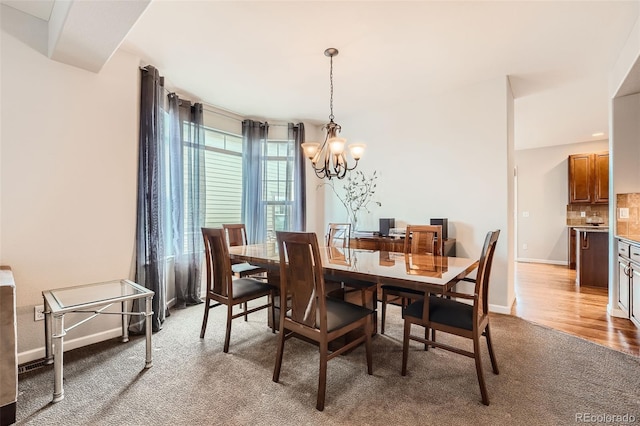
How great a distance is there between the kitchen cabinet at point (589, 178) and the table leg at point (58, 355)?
319 inches

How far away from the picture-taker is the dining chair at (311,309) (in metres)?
1.74

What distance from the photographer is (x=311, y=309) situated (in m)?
1.83

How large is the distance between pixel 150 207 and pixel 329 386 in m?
2.28

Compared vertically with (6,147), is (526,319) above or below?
below

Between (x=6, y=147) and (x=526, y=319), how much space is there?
4.87m

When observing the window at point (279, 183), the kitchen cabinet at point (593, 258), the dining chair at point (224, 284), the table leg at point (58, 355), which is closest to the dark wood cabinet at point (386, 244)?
the window at point (279, 183)

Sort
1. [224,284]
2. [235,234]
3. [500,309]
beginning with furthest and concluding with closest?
[235,234], [500,309], [224,284]

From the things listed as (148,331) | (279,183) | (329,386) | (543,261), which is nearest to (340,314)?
(329,386)

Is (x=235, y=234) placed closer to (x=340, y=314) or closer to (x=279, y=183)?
(x=279, y=183)

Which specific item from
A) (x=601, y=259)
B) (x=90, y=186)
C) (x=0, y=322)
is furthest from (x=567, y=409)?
(x=601, y=259)

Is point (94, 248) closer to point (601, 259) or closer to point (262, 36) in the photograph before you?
point (262, 36)

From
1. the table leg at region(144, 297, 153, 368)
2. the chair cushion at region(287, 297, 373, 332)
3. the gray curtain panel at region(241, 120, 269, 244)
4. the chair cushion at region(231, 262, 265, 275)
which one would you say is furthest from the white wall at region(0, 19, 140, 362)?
the chair cushion at region(287, 297, 373, 332)

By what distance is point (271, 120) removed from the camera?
4.78m

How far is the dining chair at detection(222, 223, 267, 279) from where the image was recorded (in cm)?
→ 322
